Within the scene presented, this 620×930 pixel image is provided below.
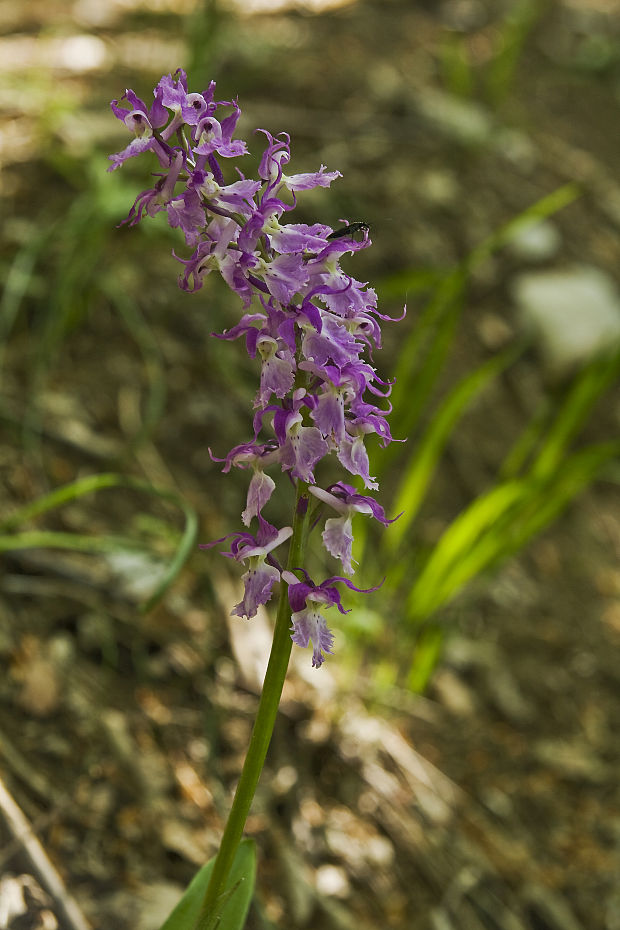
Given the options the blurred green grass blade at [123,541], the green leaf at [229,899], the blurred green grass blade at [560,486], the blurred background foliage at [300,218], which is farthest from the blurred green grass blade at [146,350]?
the green leaf at [229,899]

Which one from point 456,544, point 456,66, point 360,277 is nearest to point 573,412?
point 456,544

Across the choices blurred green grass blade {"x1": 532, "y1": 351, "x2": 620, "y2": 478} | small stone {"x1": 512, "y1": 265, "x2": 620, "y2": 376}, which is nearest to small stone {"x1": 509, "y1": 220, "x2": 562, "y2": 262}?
small stone {"x1": 512, "y1": 265, "x2": 620, "y2": 376}

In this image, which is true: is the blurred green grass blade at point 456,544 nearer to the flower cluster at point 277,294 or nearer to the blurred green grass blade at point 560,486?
the blurred green grass blade at point 560,486

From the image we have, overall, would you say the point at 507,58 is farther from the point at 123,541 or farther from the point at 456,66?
the point at 123,541

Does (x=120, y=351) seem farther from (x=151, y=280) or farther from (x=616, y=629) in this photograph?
(x=616, y=629)

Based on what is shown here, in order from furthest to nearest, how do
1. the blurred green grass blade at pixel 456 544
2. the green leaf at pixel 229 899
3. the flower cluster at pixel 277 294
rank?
the blurred green grass blade at pixel 456 544, the green leaf at pixel 229 899, the flower cluster at pixel 277 294

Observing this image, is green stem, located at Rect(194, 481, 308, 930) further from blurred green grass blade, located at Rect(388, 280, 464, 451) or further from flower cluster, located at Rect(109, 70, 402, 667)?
blurred green grass blade, located at Rect(388, 280, 464, 451)
